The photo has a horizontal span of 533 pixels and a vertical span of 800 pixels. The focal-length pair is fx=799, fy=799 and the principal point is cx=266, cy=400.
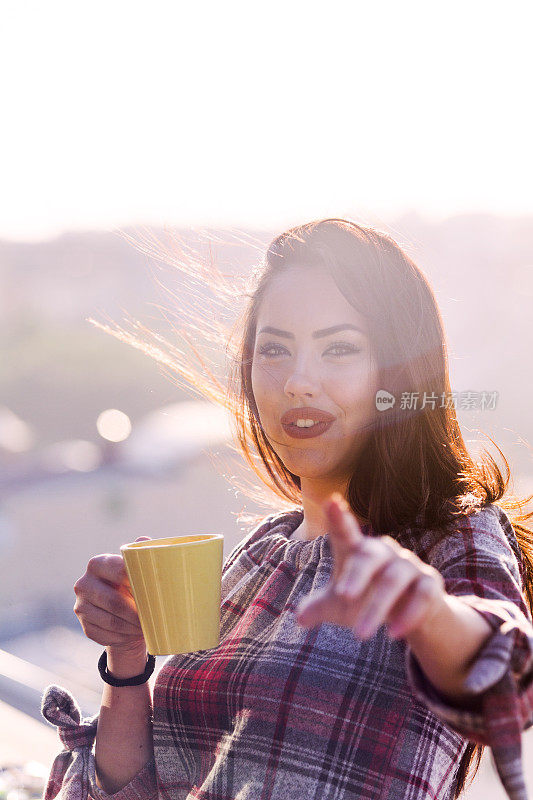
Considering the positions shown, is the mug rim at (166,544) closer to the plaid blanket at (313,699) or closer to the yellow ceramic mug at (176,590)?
the yellow ceramic mug at (176,590)

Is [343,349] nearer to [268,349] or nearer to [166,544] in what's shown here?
[268,349]

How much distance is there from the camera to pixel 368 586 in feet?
1.44

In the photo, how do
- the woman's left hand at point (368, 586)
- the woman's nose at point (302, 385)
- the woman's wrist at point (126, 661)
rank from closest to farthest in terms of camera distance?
the woman's left hand at point (368, 586), the woman's nose at point (302, 385), the woman's wrist at point (126, 661)

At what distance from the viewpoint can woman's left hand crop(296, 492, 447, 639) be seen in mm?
423

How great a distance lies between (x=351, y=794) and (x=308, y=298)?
486mm

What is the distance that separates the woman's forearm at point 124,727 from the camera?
3.13 ft

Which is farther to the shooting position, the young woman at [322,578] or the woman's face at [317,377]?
the woman's face at [317,377]

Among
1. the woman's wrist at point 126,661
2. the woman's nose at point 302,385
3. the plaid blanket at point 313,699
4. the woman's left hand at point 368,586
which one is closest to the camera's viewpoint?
the woman's left hand at point 368,586

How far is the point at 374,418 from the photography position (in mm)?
845

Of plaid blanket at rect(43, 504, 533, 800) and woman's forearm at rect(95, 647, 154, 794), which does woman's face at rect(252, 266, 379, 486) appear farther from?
woman's forearm at rect(95, 647, 154, 794)

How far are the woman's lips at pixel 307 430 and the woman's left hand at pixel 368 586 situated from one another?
37cm

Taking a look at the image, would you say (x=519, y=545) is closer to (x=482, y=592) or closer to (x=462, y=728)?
(x=482, y=592)

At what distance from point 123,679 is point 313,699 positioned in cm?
31

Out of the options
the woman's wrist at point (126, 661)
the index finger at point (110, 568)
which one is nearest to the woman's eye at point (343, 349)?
the index finger at point (110, 568)
